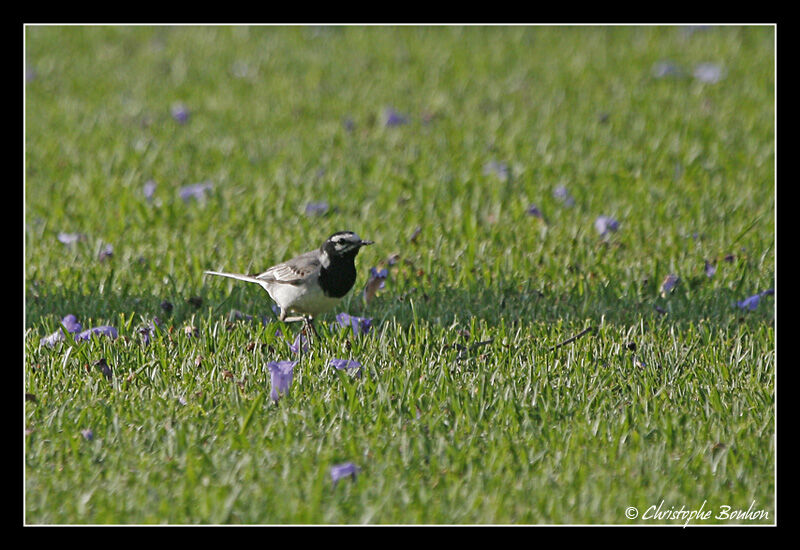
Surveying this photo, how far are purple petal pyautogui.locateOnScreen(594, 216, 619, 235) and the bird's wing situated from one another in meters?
2.19

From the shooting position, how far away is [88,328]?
205 inches

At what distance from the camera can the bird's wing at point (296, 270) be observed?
5.00 m

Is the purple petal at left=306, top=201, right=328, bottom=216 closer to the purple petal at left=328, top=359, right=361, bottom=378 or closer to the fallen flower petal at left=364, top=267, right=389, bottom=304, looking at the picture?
the fallen flower petal at left=364, top=267, right=389, bottom=304

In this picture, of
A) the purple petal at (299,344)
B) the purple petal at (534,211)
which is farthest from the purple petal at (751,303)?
the purple petal at (299,344)

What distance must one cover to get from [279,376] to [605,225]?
116 inches

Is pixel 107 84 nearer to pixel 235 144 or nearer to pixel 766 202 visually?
pixel 235 144

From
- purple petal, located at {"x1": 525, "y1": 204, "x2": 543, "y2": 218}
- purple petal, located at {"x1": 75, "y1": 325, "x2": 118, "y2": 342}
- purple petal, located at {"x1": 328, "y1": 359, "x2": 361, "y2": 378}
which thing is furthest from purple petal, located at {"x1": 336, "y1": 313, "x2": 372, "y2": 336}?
purple petal, located at {"x1": 525, "y1": 204, "x2": 543, "y2": 218}

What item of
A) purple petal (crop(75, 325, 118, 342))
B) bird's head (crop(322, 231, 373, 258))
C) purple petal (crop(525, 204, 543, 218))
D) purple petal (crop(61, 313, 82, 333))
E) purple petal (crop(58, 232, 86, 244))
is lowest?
purple petal (crop(75, 325, 118, 342))

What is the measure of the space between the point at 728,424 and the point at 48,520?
8.21 feet

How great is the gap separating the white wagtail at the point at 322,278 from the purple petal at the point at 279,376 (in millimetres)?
630

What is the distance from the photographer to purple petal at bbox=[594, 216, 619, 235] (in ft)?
21.7

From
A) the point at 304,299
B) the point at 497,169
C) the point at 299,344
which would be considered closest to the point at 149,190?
the point at 497,169

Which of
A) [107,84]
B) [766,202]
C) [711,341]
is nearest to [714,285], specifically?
[711,341]

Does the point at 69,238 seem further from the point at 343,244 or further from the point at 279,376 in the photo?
the point at 279,376
